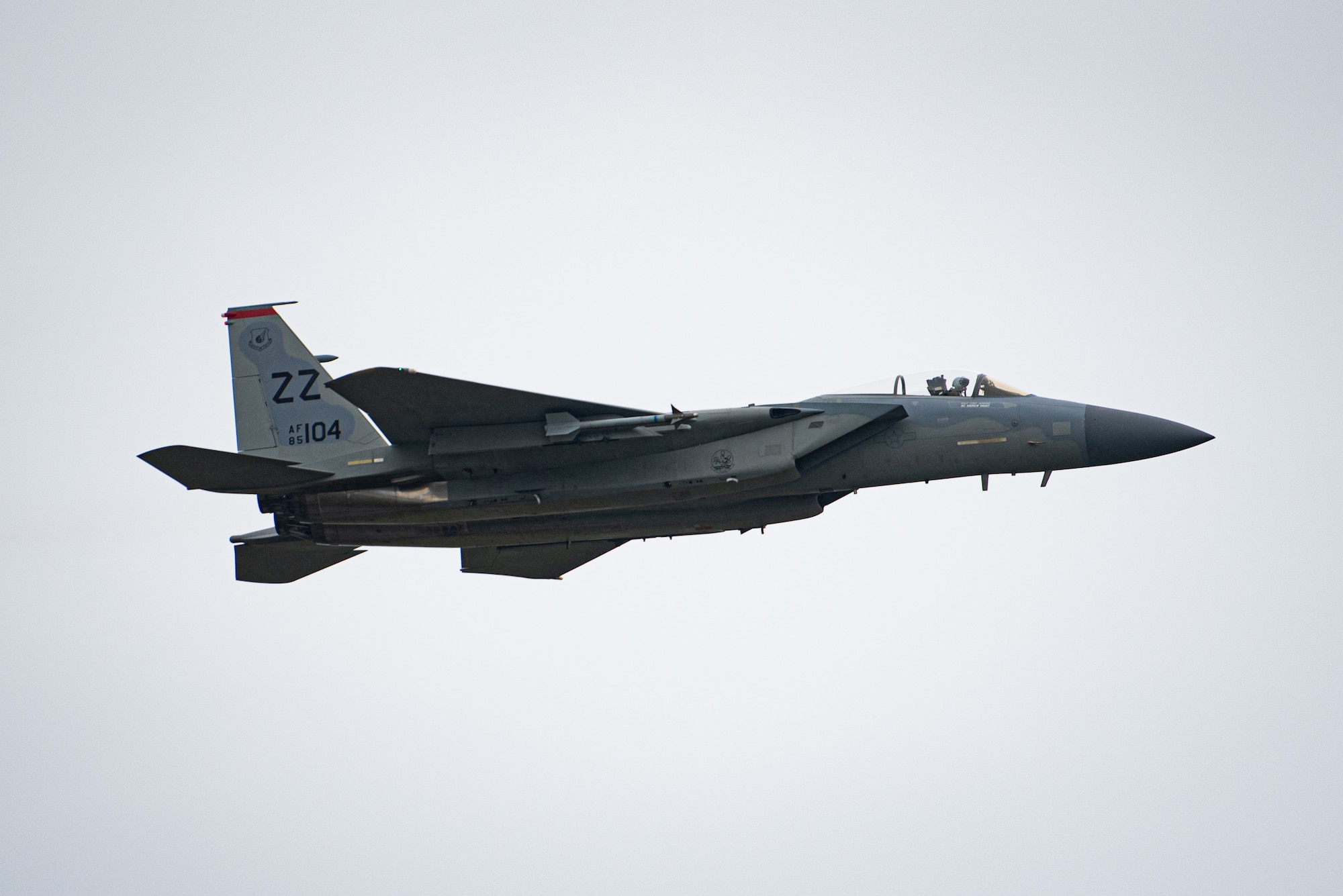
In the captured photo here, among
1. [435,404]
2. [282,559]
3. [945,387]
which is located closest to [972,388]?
[945,387]

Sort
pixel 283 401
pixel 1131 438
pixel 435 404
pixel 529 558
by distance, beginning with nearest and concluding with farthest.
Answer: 1. pixel 435 404
2. pixel 1131 438
3. pixel 283 401
4. pixel 529 558

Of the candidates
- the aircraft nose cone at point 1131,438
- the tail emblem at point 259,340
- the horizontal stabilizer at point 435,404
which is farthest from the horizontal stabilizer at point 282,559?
the aircraft nose cone at point 1131,438

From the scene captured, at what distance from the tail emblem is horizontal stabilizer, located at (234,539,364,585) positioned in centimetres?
331

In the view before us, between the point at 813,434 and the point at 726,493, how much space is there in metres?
1.52

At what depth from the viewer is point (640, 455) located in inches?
744

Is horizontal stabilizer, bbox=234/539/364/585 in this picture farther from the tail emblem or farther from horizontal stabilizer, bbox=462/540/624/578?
the tail emblem

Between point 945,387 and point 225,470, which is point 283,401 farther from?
point 945,387

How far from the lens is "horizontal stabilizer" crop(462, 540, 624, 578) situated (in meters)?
22.1

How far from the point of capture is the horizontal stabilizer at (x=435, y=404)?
17.6 metres

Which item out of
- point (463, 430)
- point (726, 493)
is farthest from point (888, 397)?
point (463, 430)

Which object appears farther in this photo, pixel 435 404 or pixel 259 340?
pixel 259 340

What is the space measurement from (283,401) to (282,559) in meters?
2.66

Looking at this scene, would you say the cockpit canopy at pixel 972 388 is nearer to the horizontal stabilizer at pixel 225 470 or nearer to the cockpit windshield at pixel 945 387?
the cockpit windshield at pixel 945 387

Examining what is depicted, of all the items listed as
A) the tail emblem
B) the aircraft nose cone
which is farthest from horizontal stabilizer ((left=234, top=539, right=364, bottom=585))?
the aircraft nose cone
